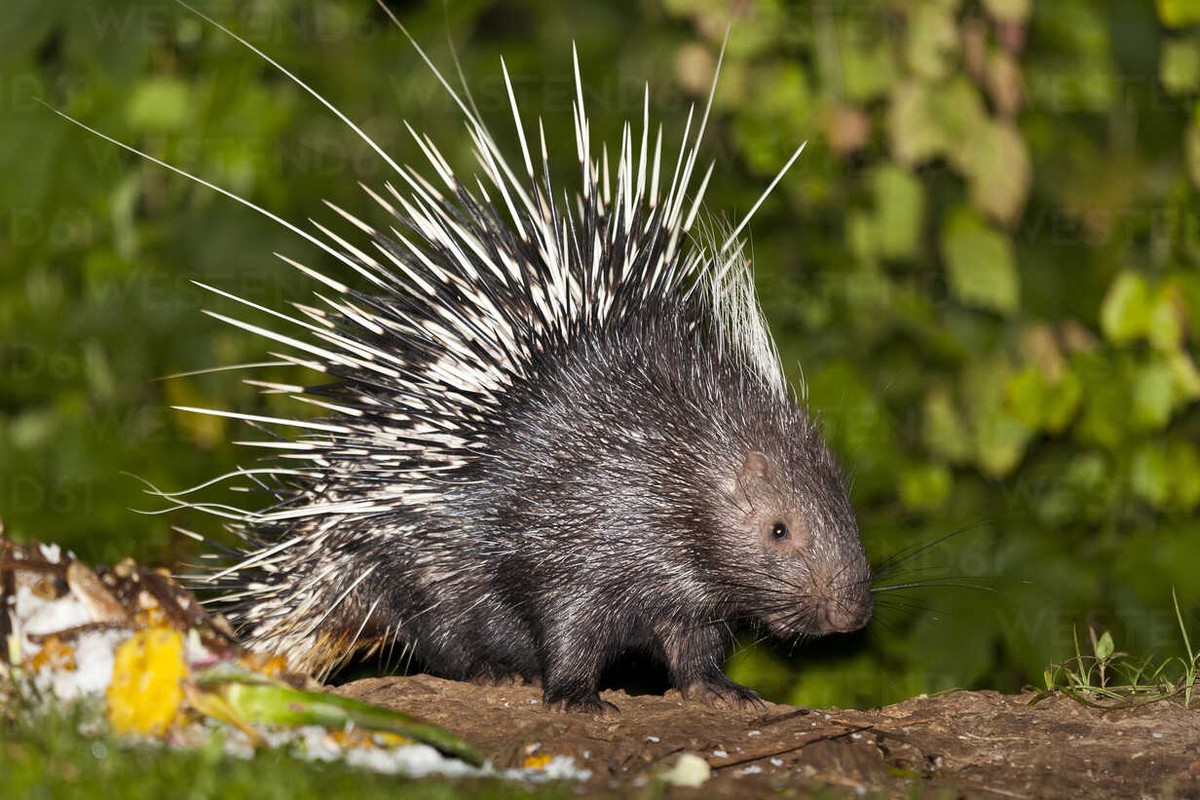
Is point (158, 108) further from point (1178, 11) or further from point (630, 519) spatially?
point (1178, 11)

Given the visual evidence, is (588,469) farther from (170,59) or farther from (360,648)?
(170,59)

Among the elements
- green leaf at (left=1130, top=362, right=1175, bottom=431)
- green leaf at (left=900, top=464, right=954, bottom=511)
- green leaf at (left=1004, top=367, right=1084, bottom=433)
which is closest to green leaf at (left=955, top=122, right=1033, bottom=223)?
green leaf at (left=1004, top=367, right=1084, bottom=433)

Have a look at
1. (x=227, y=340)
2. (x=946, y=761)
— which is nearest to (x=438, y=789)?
(x=946, y=761)

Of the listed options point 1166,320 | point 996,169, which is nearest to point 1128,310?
point 1166,320

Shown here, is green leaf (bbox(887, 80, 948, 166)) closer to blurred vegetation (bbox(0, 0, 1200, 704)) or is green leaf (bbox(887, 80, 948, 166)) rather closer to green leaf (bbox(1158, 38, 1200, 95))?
blurred vegetation (bbox(0, 0, 1200, 704))

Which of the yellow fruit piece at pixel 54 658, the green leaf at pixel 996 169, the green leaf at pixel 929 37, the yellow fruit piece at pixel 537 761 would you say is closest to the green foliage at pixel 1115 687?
the green leaf at pixel 996 169

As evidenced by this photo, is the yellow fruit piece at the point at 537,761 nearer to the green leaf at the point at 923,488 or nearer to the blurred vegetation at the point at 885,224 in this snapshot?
the blurred vegetation at the point at 885,224
